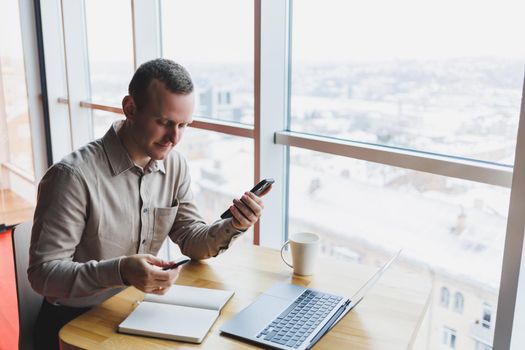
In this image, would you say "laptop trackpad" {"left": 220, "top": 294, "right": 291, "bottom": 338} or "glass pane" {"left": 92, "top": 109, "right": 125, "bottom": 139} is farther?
"glass pane" {"left": 92, "top": 109, "right": 125, "bottom": 139}

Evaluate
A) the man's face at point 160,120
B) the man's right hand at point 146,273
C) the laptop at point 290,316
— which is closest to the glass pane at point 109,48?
the man's face at point 160,120

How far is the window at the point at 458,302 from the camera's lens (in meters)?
1.58

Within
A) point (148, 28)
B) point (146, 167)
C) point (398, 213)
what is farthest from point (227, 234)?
point (148, 28)

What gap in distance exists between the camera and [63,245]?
1.28 meters

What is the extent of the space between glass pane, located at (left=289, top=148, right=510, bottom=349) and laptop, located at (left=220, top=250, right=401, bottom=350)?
0.47 metres

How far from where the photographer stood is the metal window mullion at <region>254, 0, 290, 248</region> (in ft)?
6.23

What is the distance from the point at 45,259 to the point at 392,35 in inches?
50.6

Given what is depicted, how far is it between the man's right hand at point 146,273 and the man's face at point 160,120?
359mm

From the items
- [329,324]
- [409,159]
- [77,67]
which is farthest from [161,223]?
[77,67]

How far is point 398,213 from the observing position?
174 centimetres

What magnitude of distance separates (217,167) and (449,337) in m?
1.31

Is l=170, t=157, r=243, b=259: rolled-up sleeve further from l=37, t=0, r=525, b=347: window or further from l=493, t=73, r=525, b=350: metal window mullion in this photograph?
l=493, t=73, r=525, b=350: metal window mullion

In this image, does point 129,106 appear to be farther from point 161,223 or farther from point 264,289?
point 264,289

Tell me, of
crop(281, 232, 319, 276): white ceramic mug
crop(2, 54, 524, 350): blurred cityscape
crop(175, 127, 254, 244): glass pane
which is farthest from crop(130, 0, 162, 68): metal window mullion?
crop(281, 232, 319, 276): white ceramic mug
